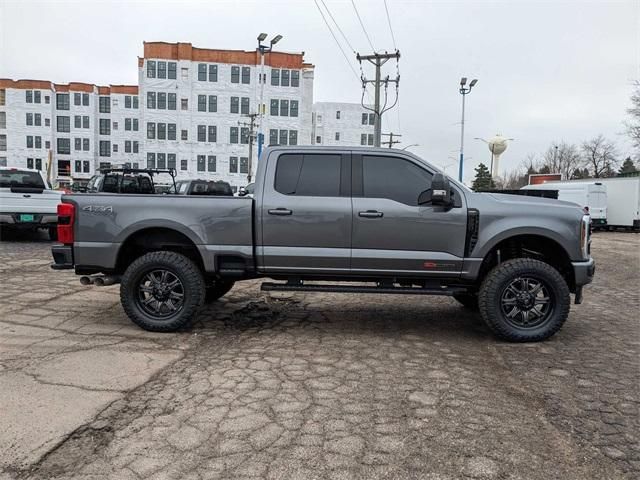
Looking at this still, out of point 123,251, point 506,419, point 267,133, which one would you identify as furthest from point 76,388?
point 267,133

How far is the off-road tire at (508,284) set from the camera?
5.29 meters

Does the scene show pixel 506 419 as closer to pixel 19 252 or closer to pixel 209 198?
pixel 209 198

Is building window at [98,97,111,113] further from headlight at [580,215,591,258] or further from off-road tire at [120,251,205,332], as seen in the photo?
headlight at [580,215,591,258]

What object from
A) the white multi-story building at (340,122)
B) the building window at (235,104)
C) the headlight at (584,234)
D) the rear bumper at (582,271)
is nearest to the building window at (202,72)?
the building window at (235,104)

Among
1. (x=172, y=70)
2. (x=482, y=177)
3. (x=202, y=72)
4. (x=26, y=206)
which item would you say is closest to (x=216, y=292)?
(x=26, y=206)

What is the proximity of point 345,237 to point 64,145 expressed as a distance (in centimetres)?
7197

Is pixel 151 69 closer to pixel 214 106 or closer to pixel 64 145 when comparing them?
pixel 214 106

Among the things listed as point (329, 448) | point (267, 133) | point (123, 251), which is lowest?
point (329, 448)

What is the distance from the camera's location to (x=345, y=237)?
541 cm

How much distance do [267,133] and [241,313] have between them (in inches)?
1991

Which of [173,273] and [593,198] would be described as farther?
[593,198]

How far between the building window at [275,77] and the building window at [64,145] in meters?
30.8

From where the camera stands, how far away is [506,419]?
353 centimetres

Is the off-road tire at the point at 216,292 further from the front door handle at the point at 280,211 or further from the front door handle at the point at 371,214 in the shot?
the front door handle at the point at 371,214
